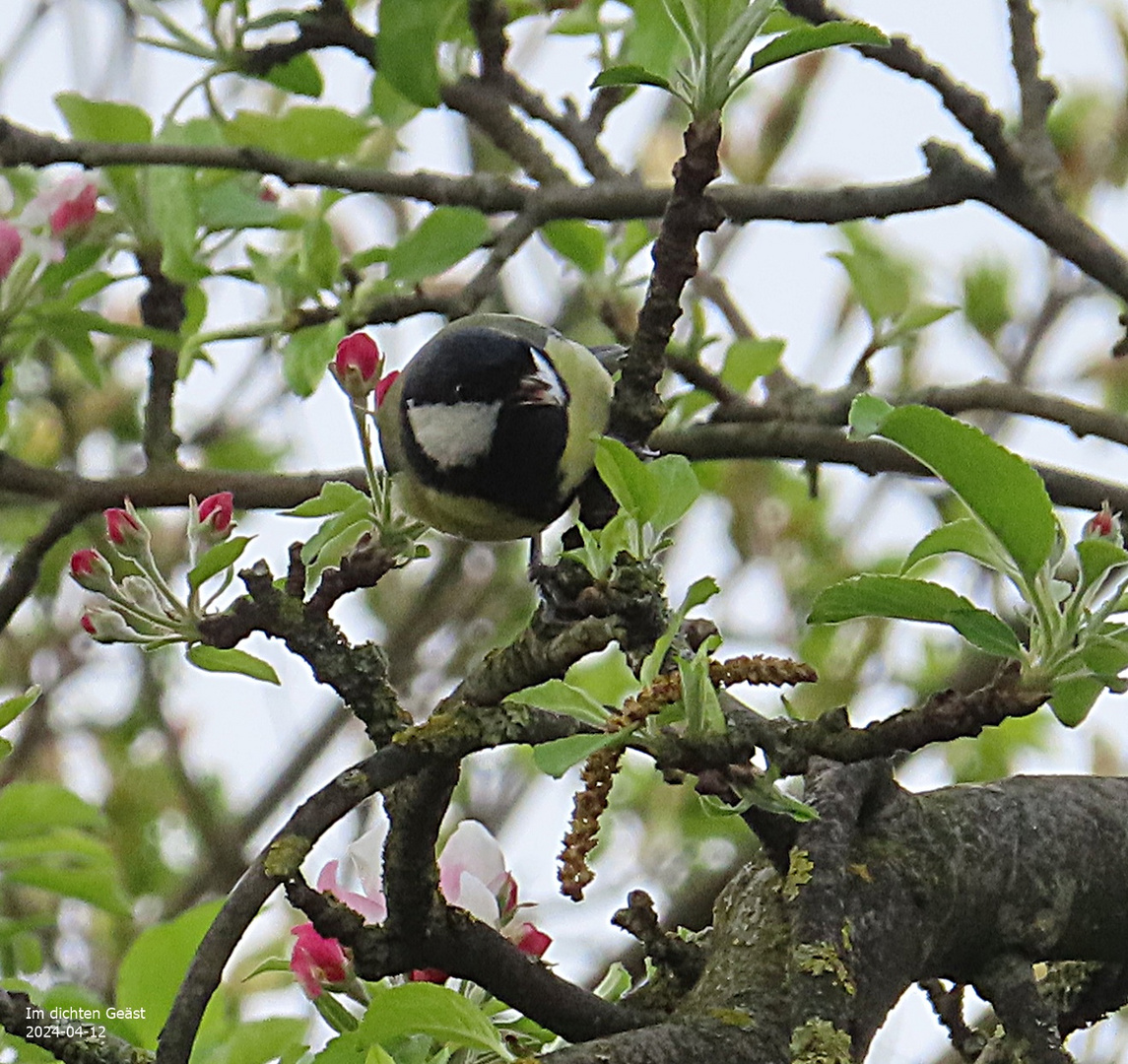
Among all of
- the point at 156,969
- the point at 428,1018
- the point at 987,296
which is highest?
the point at 987,296

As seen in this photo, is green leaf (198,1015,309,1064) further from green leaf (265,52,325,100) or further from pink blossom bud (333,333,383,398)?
green leaf (265,52,325,100)

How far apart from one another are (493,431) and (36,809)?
0.64 meters

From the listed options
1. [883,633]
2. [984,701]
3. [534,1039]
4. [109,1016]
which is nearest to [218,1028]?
[109,1016]

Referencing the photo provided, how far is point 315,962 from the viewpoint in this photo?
1267 mm

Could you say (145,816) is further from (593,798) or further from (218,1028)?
(593,798)

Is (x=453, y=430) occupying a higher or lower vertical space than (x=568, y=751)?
higher

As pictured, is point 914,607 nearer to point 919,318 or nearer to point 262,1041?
point 262,1041

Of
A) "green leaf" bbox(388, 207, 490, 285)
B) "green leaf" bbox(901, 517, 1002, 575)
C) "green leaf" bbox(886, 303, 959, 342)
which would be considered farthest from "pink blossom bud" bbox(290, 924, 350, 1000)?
"green leaf" bbox(886, 303, 959, 342)

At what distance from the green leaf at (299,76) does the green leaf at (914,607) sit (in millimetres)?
1371

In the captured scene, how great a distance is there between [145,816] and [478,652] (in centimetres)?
Answer: 77

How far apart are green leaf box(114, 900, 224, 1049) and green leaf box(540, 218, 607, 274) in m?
1.13

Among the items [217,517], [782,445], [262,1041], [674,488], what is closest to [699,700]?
[674,488]

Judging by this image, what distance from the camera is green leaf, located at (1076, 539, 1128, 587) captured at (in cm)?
112

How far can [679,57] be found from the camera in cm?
176
